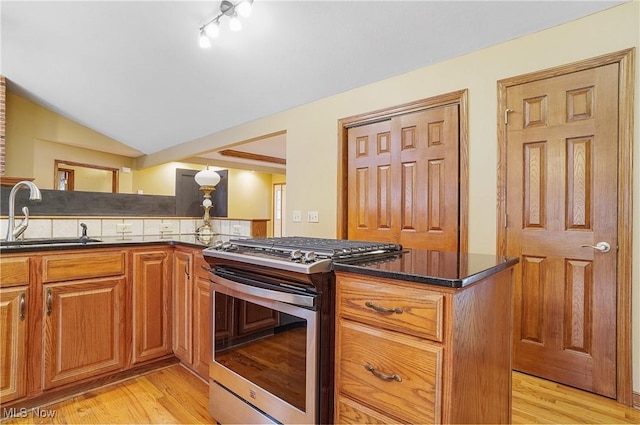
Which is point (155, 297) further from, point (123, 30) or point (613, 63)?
point (613, 63)

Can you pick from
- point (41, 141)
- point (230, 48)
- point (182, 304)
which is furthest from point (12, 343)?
point (41, 141)

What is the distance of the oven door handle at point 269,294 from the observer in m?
1.23

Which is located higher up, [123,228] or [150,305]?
[123,228]

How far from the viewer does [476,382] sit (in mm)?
1097

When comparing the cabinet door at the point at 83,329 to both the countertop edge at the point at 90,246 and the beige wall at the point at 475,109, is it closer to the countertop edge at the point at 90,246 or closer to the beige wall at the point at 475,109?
the countertop edge at the point at 90,246

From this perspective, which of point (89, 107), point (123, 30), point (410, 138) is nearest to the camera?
point (410, 138)

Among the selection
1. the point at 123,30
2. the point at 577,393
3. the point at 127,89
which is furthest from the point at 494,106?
the point at 127,89

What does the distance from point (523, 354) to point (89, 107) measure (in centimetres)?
567

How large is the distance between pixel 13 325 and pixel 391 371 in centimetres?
196

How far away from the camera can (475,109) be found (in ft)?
7.52

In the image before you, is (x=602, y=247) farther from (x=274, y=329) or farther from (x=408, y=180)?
(x=274, y=329)

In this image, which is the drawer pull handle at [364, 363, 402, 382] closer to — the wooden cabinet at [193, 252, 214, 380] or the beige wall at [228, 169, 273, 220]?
the wooden cabinet at [193, 252, 214, 380]

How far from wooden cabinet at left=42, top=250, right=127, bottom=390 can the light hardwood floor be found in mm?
151

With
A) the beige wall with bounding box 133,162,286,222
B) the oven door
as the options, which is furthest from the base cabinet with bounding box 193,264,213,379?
the beige wall with bounding box 133,162,286,222
